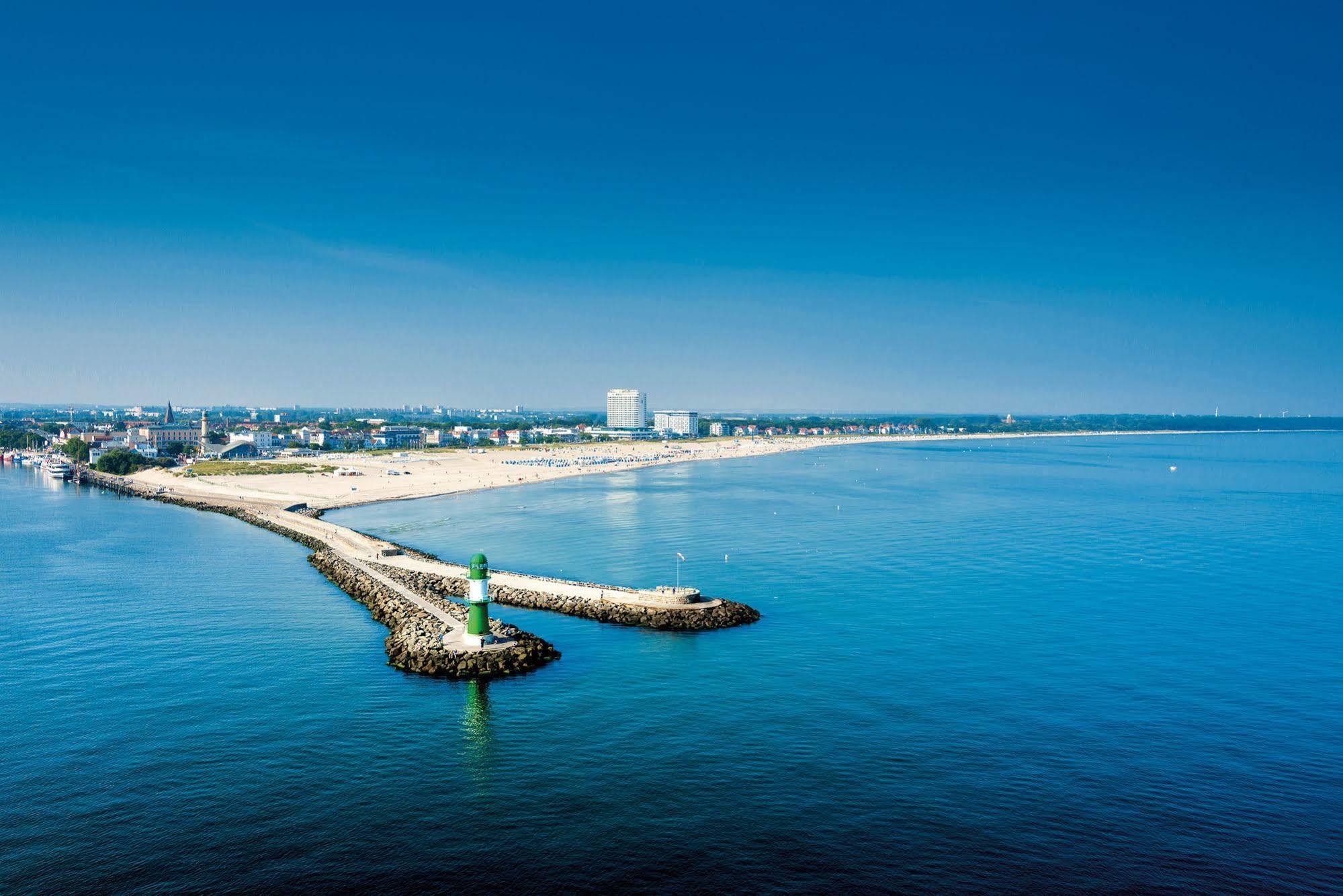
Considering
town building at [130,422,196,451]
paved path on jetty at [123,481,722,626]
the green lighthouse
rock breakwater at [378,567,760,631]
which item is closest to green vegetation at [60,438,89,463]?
town building at [130,422,196,451]

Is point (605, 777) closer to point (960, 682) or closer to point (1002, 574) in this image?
point (960, 682)

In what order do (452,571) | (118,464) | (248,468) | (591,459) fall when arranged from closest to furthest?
(452,571), (248,468), (118,464), (591,459)

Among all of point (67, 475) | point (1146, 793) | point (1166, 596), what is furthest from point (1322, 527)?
point (67, 475)

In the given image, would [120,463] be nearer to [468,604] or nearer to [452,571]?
[452,571]

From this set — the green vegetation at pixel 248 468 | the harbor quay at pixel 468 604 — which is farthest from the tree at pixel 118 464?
the harbor quay at pixel 468 604

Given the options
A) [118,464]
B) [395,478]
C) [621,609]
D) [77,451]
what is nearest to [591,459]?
[395,478]

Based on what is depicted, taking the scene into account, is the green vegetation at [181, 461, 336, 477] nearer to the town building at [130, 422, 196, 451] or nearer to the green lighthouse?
the town building at [130, 422, 196, 451]
